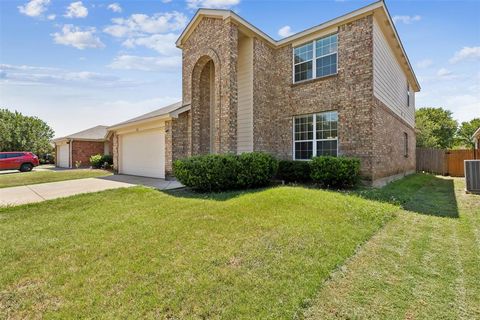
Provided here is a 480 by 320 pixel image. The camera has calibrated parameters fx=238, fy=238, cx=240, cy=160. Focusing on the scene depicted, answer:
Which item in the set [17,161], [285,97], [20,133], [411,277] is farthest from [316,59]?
[20,133]

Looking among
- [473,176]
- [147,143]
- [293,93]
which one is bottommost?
[473,176]

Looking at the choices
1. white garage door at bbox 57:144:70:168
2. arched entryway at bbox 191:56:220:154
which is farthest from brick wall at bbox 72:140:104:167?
arched entryway at bbox 191:56:220:154

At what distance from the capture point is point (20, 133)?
106ft

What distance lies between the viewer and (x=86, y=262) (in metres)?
3.51

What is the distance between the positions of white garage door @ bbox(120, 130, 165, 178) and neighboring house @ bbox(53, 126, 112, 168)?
28.2ft

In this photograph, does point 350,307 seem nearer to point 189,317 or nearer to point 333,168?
point 189,317

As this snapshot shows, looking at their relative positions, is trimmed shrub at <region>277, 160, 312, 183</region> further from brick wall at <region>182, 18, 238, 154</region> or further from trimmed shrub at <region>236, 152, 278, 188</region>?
brick wall at <region>182, 18, 238, 154</region>

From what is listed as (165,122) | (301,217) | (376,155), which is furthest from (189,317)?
(165,122)

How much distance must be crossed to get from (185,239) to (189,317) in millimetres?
1907

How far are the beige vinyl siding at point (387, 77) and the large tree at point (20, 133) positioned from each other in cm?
4070

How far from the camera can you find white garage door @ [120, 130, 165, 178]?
39.0 ft

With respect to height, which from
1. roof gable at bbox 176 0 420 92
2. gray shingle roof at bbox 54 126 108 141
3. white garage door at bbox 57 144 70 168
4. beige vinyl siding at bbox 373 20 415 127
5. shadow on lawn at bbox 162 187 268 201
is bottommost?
shadow on lawn at bbox 162 187 268 201

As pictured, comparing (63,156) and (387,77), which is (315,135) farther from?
(63,156)

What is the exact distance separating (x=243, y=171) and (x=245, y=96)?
421 centimetres
